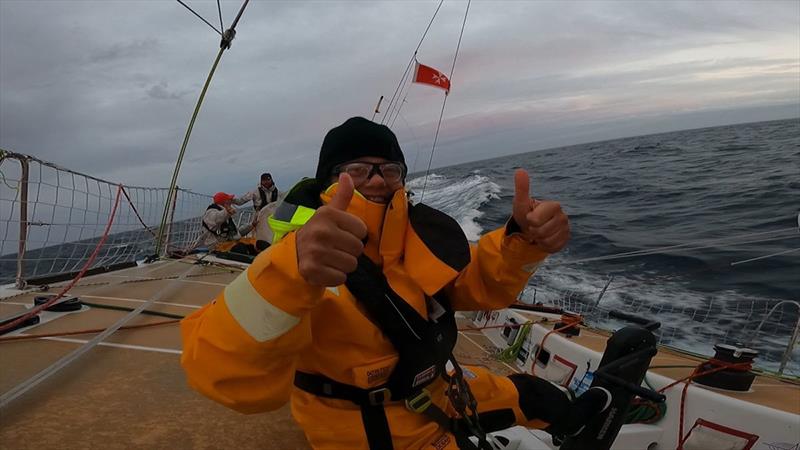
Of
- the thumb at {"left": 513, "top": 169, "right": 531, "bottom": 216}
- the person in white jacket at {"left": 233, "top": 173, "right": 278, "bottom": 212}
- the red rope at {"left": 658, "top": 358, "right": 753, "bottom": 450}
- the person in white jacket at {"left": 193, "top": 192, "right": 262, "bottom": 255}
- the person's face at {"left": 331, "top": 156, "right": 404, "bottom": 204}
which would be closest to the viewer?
the thumb at {"left": 513, "top": 169, "right": 531, "bottom": 216}

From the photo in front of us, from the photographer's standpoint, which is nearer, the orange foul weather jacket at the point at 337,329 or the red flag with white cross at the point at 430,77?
the orange foul weather jacket at the point at 337,329

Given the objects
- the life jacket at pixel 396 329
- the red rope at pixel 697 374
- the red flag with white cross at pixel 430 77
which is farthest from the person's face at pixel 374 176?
the red flag with white cross at pixel 430 77

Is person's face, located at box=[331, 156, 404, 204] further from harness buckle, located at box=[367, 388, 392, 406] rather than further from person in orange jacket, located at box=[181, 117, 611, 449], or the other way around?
harness buckle, located at box=[367, 388, 392, 406]

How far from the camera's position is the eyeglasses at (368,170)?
149 cm

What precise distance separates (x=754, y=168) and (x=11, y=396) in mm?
19847

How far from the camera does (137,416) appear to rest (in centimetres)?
192

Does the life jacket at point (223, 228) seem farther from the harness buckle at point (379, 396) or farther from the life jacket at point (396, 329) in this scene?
the harness buckle at point (379, 396)

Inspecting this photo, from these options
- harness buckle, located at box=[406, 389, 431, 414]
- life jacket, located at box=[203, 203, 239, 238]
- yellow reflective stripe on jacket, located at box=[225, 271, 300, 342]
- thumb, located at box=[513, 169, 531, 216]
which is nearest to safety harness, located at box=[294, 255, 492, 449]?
harness buckle, located at box=[406, 389, 431, 414]

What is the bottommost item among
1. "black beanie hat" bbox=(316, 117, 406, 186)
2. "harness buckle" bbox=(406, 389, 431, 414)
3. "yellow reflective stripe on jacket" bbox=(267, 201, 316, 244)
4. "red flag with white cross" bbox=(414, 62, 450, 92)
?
"harness buckle" bbox=(406, 389, 431, 414)

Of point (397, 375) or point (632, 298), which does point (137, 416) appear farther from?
point (632, 298)

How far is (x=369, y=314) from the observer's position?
1.30 metres

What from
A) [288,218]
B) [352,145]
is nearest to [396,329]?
[288,218]

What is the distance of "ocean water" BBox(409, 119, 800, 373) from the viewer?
5.23m

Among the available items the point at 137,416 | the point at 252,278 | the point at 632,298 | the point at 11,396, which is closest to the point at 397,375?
the point at 252,278
